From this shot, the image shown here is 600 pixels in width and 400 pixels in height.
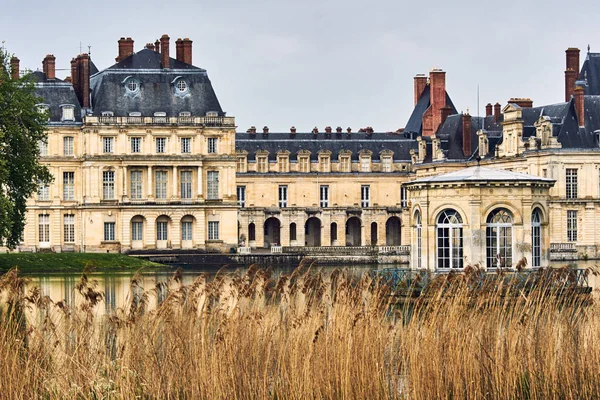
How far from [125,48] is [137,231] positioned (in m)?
11.3

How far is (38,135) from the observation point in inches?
1877

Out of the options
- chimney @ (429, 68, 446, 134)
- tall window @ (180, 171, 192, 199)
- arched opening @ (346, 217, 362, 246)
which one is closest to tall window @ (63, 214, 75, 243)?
tall window @ (180, 171, 192, 199)

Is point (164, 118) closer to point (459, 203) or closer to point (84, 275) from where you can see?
point (459, 203)

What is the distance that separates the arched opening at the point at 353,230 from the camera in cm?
8381

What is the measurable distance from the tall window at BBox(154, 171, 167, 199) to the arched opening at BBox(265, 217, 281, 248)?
14.0m

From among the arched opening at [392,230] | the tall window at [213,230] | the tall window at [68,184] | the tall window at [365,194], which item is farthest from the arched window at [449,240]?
the tall window at [365,194]

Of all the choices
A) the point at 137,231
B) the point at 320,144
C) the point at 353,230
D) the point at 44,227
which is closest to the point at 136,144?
the point at 137,231

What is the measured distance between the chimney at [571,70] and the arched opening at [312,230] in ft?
65.8

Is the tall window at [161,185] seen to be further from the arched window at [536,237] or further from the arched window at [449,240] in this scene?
the arched window at [536,237]

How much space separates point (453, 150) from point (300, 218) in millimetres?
11317

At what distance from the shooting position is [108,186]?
69750mm

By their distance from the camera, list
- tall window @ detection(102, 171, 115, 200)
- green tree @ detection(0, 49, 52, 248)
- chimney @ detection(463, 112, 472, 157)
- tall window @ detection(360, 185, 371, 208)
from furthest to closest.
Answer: tall window @ detection(360, 185, 371, 208) → chimney @ detection(463, 112, 472, 157) → tall window @ detection(102, 171, 115, 200) → green tree @ detection(0, 49, 52, 248)

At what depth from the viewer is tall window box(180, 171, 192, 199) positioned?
231 ft

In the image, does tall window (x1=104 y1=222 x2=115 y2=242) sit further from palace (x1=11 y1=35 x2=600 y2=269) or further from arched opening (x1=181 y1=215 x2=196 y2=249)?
arched opening (x1=181 y1=215 x2=196 y2=249)
